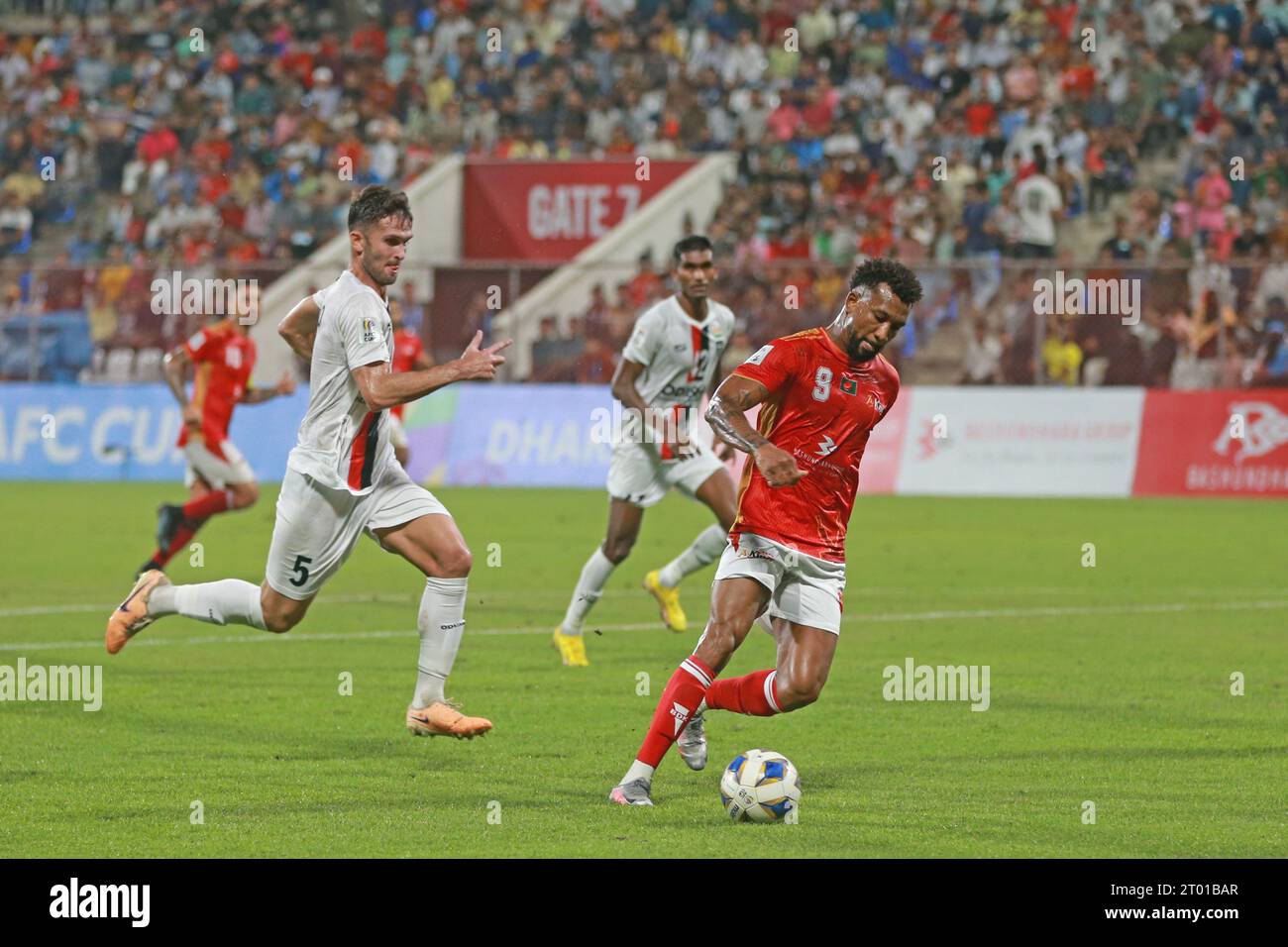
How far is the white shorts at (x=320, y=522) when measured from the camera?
29.9 ft

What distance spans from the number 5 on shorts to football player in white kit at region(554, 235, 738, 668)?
152 inches

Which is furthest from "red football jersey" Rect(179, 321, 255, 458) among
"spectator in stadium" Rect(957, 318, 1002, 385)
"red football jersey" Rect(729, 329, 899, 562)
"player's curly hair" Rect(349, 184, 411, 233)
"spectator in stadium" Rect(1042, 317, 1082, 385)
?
"spectator in stadium" Rect(1042, 317, 1082, 385)

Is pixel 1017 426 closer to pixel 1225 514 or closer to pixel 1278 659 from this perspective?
Result: pixel 1225 514

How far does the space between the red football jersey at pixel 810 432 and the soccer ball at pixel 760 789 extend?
0.92 metres

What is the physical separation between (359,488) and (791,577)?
207 cm

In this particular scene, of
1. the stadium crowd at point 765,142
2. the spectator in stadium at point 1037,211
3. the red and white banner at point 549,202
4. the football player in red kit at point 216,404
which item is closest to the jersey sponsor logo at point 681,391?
the football player in red kit at point 216,404

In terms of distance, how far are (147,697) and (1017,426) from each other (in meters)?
16.7

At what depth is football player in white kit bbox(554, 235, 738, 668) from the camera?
13070mm

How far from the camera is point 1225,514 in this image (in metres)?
23.6

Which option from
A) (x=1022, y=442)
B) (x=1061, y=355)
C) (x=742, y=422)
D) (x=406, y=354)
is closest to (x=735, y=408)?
(x=742, y=422)

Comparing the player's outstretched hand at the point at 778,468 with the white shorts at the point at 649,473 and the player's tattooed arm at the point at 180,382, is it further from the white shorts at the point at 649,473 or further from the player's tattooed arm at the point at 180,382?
the player's tattooed arm at the point at 180,382

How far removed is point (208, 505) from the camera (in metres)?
16.9

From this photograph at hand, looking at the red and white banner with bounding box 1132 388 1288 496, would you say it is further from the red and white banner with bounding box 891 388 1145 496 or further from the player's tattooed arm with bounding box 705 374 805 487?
the player's tattooed arm with bounding box 705 374 805 487

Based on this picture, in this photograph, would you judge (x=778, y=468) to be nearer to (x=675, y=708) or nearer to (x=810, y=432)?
(x=810, y=432)
